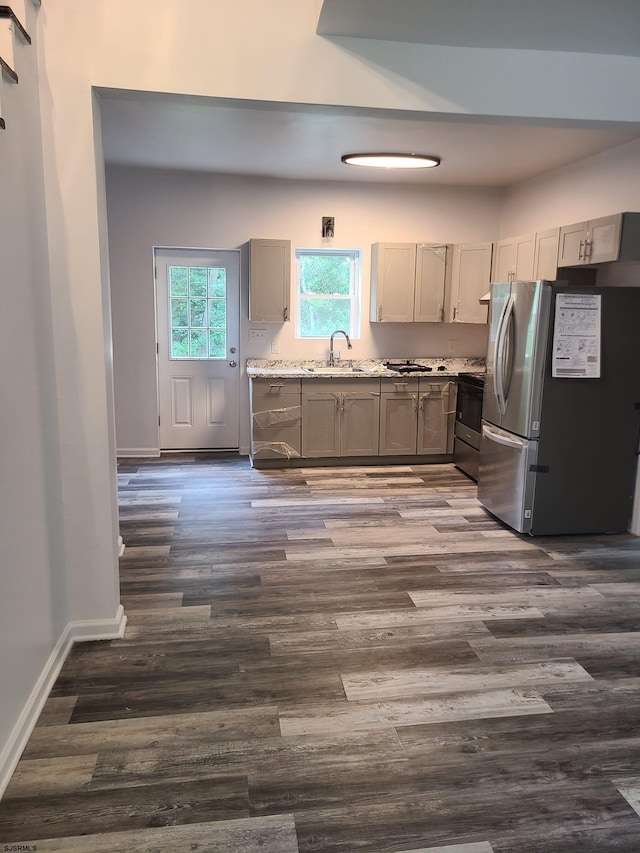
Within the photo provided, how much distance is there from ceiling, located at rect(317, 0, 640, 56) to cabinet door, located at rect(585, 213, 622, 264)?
1.26 meters

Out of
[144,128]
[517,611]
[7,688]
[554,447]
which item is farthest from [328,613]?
[144,128]

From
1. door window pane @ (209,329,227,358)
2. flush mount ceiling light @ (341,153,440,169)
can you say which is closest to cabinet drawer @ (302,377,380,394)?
door window pane @ (209,329,227,358)

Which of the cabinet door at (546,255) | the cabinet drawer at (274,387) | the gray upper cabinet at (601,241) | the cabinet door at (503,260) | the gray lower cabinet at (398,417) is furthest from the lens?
the gray lower cabinet at (398,417)

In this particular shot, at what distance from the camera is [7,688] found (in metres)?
1.97

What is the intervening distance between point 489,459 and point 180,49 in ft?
10.6

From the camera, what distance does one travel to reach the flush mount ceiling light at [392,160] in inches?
187

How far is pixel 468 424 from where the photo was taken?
18.1 feet

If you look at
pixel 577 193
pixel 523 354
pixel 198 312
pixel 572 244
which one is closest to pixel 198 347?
pixel 198 312

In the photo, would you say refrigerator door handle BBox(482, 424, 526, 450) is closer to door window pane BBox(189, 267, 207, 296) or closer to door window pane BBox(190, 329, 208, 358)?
door window pane BBox(190, 329, 208, 358)

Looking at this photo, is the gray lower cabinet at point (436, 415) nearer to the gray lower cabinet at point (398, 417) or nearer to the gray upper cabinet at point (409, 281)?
the gray lower cabinet at point (398, 417)

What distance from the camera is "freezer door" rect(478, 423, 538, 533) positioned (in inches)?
159

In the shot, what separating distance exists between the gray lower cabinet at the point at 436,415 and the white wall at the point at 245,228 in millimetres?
638

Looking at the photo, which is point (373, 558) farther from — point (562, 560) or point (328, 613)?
point (562, 560)

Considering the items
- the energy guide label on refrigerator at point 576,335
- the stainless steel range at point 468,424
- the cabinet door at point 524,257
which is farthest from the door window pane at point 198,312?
the energy guide label on refrigerator at point 576,335
